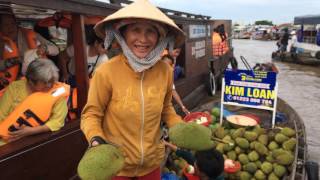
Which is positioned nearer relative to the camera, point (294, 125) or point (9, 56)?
point (9, 56)

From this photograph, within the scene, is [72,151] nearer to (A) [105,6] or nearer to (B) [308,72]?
(A) [105,6]

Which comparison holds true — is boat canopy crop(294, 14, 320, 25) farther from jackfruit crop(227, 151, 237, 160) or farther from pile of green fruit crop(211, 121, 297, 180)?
jackfruit crop(227, 151, 237, 160)

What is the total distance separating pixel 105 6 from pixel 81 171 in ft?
9.18

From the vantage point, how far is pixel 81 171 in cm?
163

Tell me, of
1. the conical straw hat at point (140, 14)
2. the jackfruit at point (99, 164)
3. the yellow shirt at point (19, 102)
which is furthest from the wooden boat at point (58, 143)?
the jackfruit at point (99, 164)

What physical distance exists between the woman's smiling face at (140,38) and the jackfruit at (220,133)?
2.73m

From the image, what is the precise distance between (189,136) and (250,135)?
97.6 inches

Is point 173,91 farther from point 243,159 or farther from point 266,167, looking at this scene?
point 266,167

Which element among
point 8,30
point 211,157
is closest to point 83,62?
point 8,30

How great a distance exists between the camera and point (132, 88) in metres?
2.00

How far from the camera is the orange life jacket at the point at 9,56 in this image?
4.20 meters

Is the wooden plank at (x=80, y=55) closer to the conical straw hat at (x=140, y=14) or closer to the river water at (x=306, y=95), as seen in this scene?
the conical straw hat at (x=140, y=14)

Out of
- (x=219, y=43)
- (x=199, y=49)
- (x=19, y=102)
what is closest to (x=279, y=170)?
(x=19, y=102)

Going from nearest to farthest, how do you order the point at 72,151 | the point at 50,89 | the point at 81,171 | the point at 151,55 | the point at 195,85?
the point at 81,171 < the point at 151,55 < the point at 50,89 < the point at 72,151 < the point at 195,85
